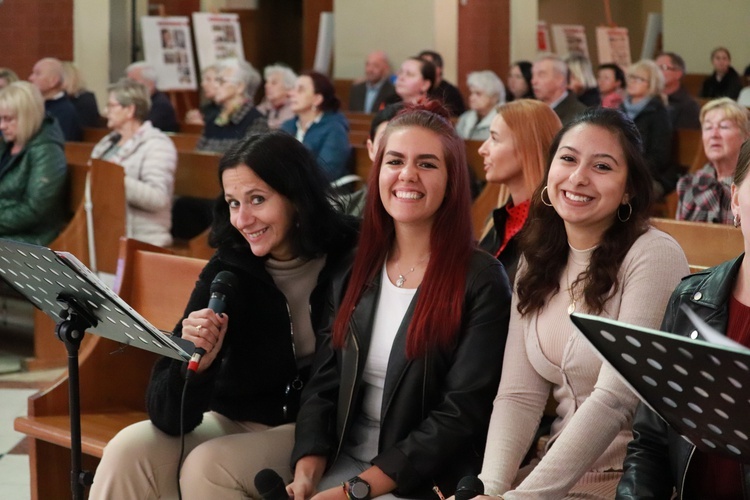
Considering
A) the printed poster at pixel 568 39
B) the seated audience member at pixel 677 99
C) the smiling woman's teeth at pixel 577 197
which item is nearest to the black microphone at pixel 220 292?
the smiling woman's teeth at pixel 577 197

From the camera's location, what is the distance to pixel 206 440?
9.09 feet

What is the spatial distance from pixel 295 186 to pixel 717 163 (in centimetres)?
274

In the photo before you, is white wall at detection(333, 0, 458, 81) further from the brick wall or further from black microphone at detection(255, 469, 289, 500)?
black microphone at detection(255, 469, 289, 500)

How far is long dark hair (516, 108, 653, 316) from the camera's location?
2361 millimetres

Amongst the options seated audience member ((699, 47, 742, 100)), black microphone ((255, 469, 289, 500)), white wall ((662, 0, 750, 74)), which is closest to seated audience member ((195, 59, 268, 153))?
black microphone ((255, 469, 289, 500))

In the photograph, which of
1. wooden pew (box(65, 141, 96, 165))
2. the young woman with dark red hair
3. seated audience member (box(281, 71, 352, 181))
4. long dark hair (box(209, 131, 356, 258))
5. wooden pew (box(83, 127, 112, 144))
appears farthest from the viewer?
wooden pew (box(83, 127, 112, 144))

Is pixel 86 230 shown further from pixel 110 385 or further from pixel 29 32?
pixel 29 32

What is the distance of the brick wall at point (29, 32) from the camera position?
10.4 m

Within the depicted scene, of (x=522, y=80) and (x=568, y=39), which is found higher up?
(x=568, y=39)

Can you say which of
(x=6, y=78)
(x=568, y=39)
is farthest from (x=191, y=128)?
(x=568, y=39)

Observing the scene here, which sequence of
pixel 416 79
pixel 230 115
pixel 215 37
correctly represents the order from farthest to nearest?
pixel 215 37
pixel 416 79
pixel 230 115

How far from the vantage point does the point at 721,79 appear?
42.5 feet

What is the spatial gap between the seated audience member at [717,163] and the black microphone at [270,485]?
10.2 ft

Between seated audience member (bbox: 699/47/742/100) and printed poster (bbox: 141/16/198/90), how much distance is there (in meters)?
6.03
